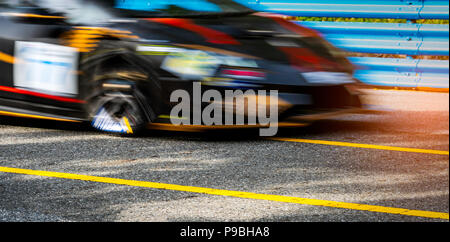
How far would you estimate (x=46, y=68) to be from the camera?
5680mm

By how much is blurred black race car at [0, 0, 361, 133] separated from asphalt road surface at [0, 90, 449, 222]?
278 millimetres

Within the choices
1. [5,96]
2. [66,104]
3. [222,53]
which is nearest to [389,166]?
[222,53]

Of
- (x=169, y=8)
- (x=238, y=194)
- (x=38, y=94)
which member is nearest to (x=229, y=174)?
(x=238, y=194)

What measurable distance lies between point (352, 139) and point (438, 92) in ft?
10.8

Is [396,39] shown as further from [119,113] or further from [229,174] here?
[229,174]

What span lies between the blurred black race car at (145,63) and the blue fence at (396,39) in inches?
108

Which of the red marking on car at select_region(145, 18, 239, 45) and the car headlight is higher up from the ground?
the red marking on car at select_region(145, 18, 239, 45)

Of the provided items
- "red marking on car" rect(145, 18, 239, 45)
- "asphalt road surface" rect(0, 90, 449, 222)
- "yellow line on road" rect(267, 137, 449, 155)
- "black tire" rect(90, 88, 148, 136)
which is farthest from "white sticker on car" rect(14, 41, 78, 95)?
"yellow line on road" rect(267, 137, 449, 155)

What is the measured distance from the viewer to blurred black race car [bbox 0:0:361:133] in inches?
210

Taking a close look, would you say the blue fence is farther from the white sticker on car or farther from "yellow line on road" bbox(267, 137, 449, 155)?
the white sticker on car

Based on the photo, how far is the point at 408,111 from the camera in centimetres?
715

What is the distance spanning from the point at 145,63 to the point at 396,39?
4368mm

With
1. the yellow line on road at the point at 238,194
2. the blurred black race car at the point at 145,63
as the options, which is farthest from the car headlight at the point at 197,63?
the yellow line on road at the point at 238,194

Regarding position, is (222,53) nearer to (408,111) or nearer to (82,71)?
(82,71)
